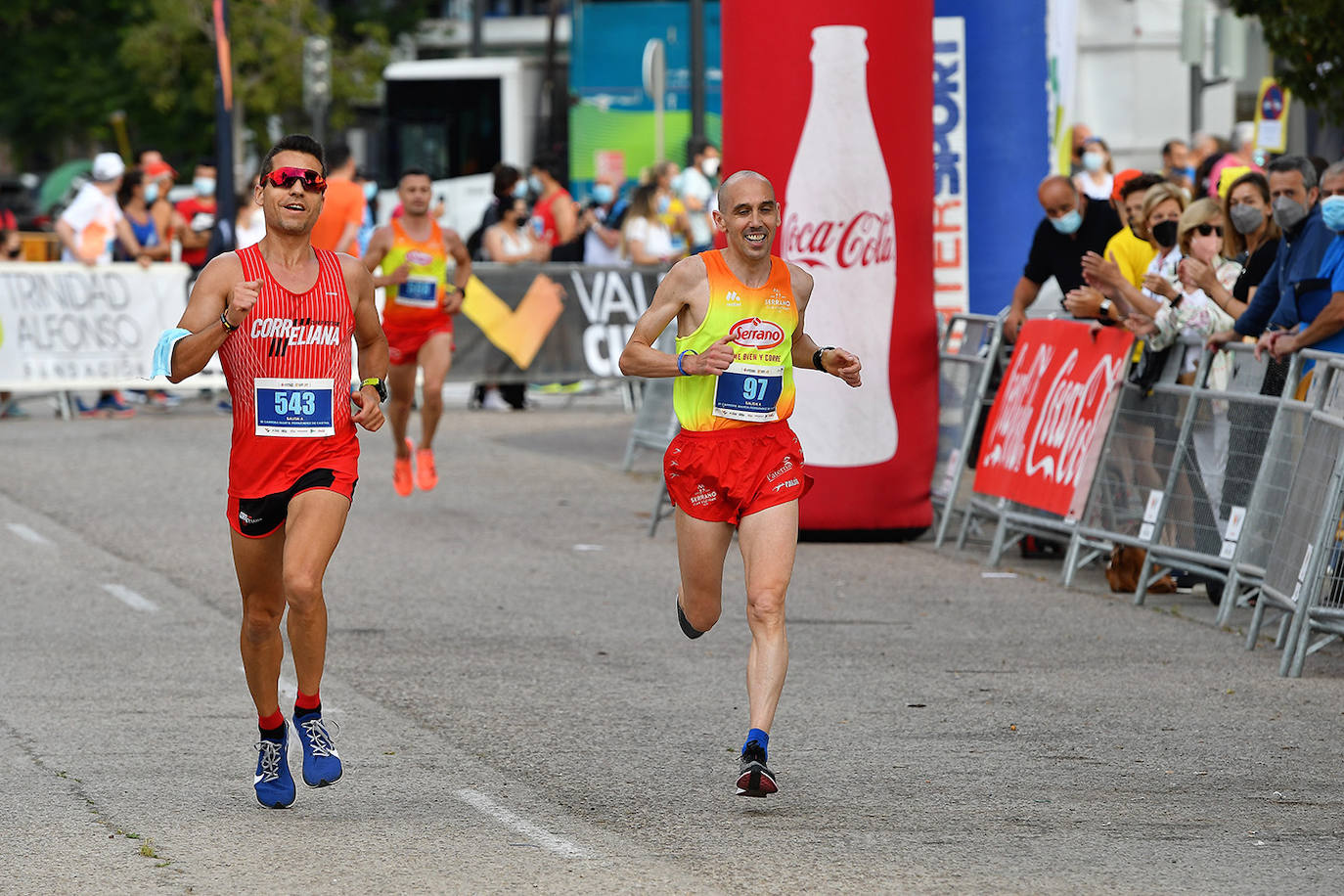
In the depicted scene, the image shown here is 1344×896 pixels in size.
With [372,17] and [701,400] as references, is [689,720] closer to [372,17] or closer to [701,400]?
[701,400]

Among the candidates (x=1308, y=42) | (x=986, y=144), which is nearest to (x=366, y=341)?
(x=986, y=144)

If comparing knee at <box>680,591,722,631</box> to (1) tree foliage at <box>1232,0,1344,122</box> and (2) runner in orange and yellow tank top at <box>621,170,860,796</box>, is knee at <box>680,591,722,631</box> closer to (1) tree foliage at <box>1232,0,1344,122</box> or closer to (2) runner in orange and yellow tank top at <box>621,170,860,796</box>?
(2) runner in orange and yellow tank top at <box>621,170,860,796</box>

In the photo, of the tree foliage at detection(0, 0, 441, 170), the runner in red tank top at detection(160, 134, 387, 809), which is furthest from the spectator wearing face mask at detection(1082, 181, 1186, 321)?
the tree foliage at detection(0, 0, 441, 170)

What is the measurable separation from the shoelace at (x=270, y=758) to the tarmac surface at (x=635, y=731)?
13cm

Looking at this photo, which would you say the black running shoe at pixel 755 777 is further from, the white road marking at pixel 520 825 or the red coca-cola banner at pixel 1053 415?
the red coca-cola banner at pixel 1053 415

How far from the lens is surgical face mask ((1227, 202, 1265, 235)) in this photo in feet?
37.0

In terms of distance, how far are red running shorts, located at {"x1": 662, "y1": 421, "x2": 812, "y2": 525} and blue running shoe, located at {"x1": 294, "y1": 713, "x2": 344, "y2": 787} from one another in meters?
1.35

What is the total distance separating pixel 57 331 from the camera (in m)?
21.4

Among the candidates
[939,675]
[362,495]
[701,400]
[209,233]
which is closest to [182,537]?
[362,495]

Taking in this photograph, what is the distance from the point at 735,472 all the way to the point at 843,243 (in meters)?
5.77

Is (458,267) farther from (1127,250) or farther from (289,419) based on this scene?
(289,419)

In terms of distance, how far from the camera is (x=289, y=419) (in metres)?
6.90

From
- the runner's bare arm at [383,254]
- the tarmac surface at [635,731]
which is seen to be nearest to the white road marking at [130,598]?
the tarmac surface at [635,731]

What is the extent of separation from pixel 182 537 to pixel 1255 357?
6.27 meters
